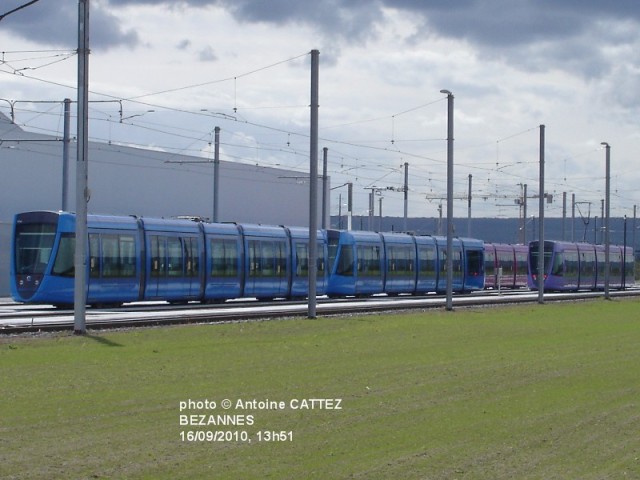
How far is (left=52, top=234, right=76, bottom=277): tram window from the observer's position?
3603 cm

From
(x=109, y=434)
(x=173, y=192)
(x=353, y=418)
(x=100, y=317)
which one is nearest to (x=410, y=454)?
(x=353, y=418)

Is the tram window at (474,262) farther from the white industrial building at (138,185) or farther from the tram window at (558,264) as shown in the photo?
the white industrial building at (138,185)

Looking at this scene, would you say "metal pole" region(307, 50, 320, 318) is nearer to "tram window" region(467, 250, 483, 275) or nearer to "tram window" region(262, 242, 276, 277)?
"tram window" region(262, 242, 276, 277)

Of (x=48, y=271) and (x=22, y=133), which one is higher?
(x=22, y=133)

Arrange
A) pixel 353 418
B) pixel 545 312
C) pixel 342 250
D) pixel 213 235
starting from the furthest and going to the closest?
pixel 342 250 → pixel 213 235 → pixel 545 312 → pixel 353 418

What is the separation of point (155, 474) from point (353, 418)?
12.2 ft

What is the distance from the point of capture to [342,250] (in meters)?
51.8

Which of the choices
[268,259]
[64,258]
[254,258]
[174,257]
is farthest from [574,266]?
[64,258]

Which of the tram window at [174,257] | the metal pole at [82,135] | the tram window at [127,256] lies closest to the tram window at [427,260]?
the tram window at [174,257]

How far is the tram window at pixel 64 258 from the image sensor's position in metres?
36.0

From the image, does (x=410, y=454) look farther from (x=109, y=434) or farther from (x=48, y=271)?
(x=48, y=271)

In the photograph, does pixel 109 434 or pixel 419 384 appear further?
pixel 419 384

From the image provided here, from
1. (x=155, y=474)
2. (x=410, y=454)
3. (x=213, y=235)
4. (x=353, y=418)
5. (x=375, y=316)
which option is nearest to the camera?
(x=155, y=474)

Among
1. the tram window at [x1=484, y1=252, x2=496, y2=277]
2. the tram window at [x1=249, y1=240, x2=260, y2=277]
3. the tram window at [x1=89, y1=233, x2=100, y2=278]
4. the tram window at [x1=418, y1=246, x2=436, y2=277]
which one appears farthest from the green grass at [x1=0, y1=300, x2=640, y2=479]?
the tram window at [x1=484, y1=252, x2=496, y2=277]
